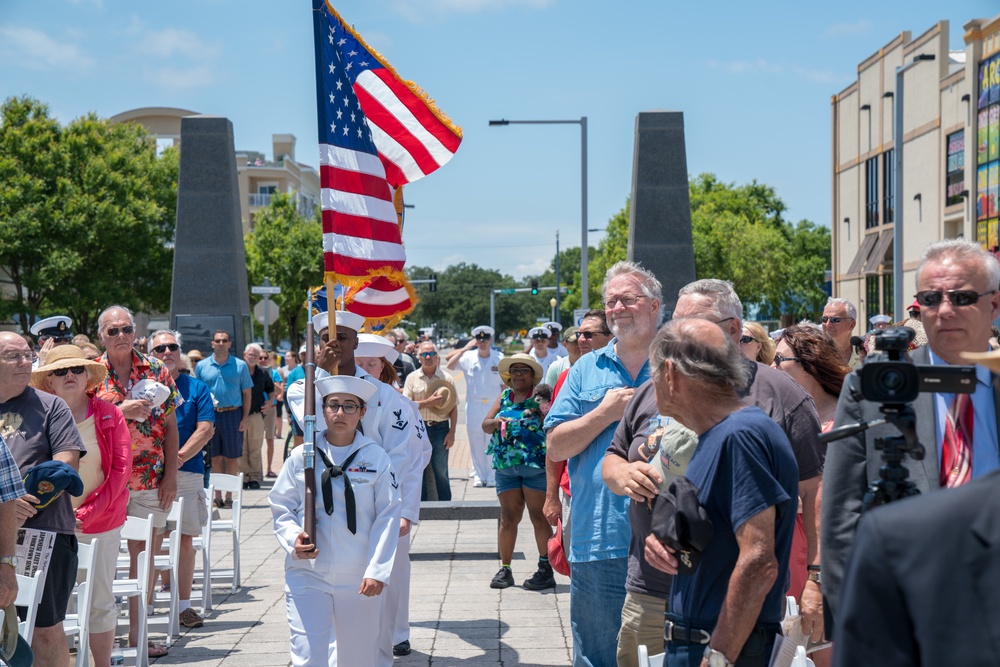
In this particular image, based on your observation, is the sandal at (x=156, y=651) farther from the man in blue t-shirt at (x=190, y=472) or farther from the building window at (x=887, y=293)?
the building window at (x=887, y=293)

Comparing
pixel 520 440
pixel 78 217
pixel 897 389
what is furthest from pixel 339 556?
pixel 78 217

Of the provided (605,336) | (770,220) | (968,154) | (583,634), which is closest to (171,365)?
(605,336)

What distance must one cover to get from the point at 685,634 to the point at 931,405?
96cm

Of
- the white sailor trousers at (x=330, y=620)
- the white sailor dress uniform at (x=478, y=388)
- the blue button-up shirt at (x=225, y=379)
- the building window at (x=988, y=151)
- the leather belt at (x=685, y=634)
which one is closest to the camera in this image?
the leather belt at (x=685, y=634)

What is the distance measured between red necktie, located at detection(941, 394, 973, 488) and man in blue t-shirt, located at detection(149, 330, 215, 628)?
5753 millimetres

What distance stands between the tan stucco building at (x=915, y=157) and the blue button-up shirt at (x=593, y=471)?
29.0m

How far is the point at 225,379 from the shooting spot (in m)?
13.7

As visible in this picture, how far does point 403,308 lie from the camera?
8.15 meters

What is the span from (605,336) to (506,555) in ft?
7.34

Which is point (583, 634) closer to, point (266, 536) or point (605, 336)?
point (605, 336)

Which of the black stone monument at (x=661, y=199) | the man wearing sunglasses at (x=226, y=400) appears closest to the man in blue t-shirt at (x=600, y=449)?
the man wearing sunglasses at (x=226, y=400)

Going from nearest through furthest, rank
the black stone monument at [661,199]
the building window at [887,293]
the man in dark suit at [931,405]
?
the man in dark suit at [931,405] → the black stone monument at [661,199] → the building window at [887,293]

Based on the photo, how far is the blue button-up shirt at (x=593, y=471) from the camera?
486 cm

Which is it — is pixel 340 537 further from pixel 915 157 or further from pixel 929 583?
pixel 915 157
